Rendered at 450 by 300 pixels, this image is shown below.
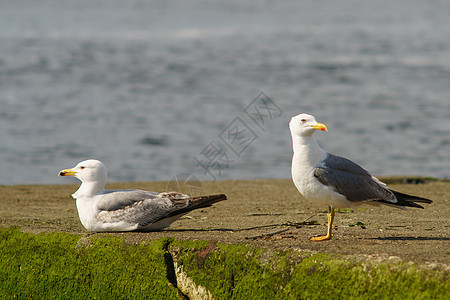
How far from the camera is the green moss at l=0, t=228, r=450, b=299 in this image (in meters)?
4.50

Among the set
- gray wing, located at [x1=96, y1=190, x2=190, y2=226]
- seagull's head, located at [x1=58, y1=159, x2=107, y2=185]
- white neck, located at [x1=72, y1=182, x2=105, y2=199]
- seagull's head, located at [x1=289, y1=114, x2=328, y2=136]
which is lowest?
gray wing, located at [x1=96, y1=190, x2=190, y2=226]

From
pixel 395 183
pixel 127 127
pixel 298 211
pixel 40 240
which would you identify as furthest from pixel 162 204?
pixel 127 127

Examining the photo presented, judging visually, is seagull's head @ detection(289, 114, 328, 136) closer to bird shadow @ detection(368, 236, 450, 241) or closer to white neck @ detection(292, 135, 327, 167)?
white neck @ detection(292, 135, 327, 167)

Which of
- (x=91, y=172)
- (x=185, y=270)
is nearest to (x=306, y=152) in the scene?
Answer: (x=185, y=270)

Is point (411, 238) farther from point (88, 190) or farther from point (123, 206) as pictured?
point (88, 190)

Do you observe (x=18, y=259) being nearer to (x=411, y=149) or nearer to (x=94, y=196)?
(x=94, y=196)

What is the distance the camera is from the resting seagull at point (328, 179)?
18.7 ft

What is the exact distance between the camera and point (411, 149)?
699 inches

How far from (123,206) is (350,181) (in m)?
2.08

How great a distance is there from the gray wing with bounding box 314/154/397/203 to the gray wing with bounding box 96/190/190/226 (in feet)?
4.36

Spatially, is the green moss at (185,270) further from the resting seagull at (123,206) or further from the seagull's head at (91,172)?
the seagull's head at (91,172)

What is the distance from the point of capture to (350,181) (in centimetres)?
579

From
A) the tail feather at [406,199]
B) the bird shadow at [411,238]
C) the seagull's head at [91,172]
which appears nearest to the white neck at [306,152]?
the tail feather at [406,199]

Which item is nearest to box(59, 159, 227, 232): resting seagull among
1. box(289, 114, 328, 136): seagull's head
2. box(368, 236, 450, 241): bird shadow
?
box(289, 114, 328, 136): seagull's head
